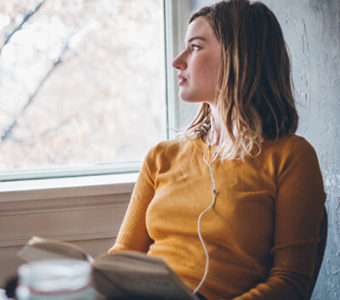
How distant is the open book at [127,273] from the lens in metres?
0.62

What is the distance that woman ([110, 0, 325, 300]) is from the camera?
88cm

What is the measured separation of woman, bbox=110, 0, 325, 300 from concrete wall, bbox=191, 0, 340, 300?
84 mm

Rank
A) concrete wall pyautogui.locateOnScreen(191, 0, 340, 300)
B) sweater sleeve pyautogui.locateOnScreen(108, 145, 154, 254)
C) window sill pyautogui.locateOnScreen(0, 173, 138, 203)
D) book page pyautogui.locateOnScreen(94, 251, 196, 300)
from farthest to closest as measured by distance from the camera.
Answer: window sill pyautogui.locateOnScreen(0, 173, 138, 203)
sweater sleeve pyautogui.locateOnScreen(108, 145, 154, 254)
concrete wall pyautogui.locateOnScreen(191, 0, 340, 300)
book page pyautogui.locateOnScreen(94, 251, 196, 300)

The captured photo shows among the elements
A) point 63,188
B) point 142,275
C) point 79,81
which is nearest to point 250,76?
point 142,275

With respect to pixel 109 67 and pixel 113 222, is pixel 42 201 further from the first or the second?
pixel 109 67

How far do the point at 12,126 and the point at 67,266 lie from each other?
3.85 ft

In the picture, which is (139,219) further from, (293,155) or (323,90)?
(323,90)

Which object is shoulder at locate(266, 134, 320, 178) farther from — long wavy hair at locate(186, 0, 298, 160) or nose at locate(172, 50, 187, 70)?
nose at locate(172, 50, 187, 70)

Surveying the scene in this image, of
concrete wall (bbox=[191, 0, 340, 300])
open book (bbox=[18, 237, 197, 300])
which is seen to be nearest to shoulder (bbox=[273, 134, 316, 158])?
concrete wall (bbox=[191, 0, 340, 300])

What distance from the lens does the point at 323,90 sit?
3.39 feet

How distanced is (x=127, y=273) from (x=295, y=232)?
40 cm

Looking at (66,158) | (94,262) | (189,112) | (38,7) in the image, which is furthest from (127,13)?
(94,262)

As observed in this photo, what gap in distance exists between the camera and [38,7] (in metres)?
1.54

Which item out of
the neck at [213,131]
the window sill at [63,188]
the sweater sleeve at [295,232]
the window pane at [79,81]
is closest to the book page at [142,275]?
the sweater sleeve at [295,232]
